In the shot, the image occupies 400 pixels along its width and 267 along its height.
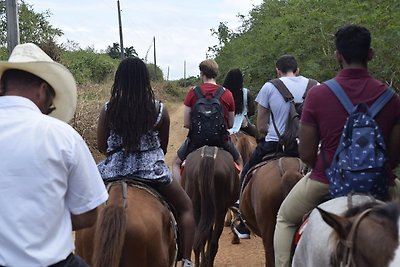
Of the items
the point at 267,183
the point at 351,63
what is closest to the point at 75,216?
the point at 351,63

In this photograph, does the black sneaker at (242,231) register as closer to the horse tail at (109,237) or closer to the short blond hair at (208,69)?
the short blond hair at (208,69)

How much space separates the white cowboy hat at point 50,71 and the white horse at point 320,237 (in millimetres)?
1533

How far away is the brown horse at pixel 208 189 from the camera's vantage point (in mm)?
7645

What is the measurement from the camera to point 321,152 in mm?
4172

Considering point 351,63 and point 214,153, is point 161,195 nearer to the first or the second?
point 351,63

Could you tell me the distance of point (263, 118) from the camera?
6.93 m

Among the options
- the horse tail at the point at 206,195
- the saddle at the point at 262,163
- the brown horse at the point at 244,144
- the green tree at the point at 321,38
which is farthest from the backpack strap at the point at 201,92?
the green tree at the point at 321,38

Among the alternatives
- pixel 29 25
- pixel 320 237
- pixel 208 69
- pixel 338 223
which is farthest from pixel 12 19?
pixel 29 25

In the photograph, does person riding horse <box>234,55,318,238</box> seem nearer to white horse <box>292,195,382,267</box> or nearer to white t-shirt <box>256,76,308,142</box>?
white t-shirt <box>256,76,308,142</box>

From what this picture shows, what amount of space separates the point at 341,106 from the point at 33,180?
2.08 meters

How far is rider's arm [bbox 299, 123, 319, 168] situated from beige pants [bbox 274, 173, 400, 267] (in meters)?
0.17

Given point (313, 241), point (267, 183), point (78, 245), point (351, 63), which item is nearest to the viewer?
point (313, 241)

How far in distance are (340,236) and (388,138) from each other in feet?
4.01

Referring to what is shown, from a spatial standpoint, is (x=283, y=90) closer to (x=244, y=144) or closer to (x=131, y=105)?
(x=131, y=105)
